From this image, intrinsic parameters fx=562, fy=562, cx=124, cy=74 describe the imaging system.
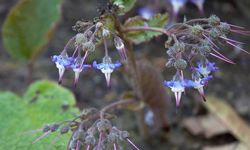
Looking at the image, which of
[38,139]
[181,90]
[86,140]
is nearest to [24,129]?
[38,139]

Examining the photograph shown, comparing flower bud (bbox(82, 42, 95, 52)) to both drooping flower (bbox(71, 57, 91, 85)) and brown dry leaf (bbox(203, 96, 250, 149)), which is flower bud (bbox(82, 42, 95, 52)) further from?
brown dry leaf (bbox(203, 96, 250, 149))

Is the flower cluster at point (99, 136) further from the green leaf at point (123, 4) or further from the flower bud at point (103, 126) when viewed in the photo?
the green leaf at point (123, 4)

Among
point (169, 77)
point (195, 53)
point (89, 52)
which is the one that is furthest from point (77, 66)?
point (169, 77)

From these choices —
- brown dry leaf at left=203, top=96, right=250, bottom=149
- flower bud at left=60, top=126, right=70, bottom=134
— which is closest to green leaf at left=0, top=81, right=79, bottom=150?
flower bud at left=60, top=126, right=70, bottom=134

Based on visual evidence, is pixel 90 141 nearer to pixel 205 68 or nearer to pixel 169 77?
pixel 205 68

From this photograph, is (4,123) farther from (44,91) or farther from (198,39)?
(198,39)

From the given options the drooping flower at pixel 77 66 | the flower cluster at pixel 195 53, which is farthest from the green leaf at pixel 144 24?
the drooping flower at pixel 77 66
